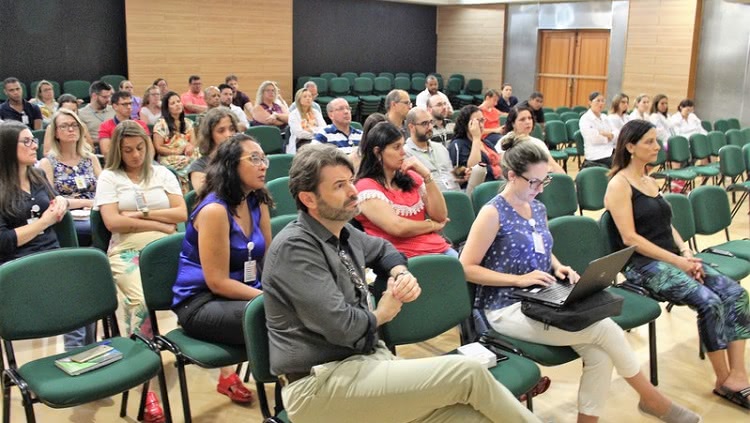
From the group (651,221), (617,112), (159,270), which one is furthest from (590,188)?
(617,112)

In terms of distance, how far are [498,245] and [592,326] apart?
0.54 meters

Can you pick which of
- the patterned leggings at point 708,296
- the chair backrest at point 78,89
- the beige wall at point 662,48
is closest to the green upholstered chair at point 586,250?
the patterned leggings at point 708,296

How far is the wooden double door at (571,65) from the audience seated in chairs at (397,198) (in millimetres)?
11320

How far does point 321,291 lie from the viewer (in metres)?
2.09

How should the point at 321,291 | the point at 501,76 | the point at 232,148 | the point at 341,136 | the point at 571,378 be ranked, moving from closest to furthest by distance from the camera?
the point at 321,291 < the point at 232,148 < the point at 571,378 < the point at 341,136 < the point at 501,76

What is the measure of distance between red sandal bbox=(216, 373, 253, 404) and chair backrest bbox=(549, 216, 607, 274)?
1673mm

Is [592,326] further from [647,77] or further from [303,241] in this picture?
[647,77]

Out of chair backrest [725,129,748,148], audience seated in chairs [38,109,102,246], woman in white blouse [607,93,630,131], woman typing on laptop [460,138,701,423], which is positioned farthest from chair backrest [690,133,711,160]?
audience seated in chairs [38,109,102,246]

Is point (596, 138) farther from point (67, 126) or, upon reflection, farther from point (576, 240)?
point (67, 126)

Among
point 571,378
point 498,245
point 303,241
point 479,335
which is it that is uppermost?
point 303,241

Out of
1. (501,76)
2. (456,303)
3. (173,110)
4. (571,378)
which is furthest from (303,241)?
(501,76)

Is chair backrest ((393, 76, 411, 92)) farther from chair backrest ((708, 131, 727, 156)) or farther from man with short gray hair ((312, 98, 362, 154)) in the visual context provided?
man with short gray hair ((312, 98, 362, 154))

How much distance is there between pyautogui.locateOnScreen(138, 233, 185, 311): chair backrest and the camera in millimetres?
2945

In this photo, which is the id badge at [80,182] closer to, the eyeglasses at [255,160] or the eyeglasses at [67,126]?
the eyeglasses at [67,126]
